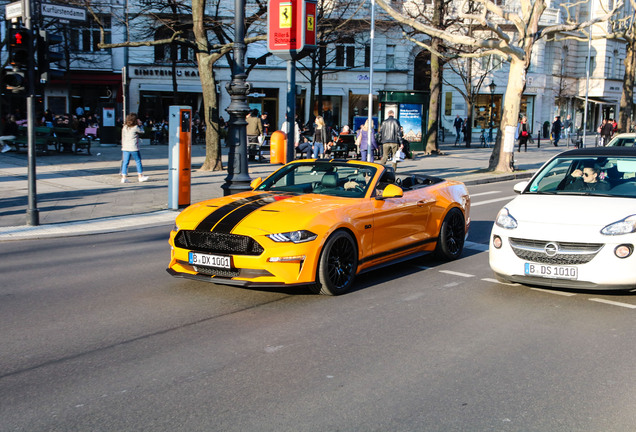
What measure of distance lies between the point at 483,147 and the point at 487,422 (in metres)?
40.2

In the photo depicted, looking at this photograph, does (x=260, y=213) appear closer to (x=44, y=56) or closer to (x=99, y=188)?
(x=44, y=56)

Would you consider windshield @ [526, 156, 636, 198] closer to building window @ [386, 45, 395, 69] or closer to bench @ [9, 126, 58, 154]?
bench @ [9, 126, 58, 154]

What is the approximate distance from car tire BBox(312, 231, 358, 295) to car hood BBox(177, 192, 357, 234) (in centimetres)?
32

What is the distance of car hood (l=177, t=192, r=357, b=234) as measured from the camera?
733 centimetres

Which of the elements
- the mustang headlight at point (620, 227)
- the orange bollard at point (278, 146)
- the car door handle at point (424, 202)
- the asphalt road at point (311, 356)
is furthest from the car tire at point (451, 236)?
the orange bollard at point (278, 146)

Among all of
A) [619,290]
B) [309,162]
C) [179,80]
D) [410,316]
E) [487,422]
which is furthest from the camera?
[179,80]

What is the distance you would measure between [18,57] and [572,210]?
365 inches

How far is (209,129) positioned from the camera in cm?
2222

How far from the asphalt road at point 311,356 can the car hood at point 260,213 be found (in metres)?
0.77

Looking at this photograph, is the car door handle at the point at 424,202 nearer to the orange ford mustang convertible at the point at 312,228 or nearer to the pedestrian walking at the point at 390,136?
the orange ford mustang convertible at the point at 312,228

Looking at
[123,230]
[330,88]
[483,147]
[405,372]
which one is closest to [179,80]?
[330,88]

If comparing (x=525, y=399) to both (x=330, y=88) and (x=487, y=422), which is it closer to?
(x=487, y=422)

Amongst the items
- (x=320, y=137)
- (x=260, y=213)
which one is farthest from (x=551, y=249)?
(x=320, y=137)

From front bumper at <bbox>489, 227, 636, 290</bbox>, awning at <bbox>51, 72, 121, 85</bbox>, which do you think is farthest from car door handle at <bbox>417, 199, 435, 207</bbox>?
awning at <bbox>51, 72, 121, 85</bbox>
